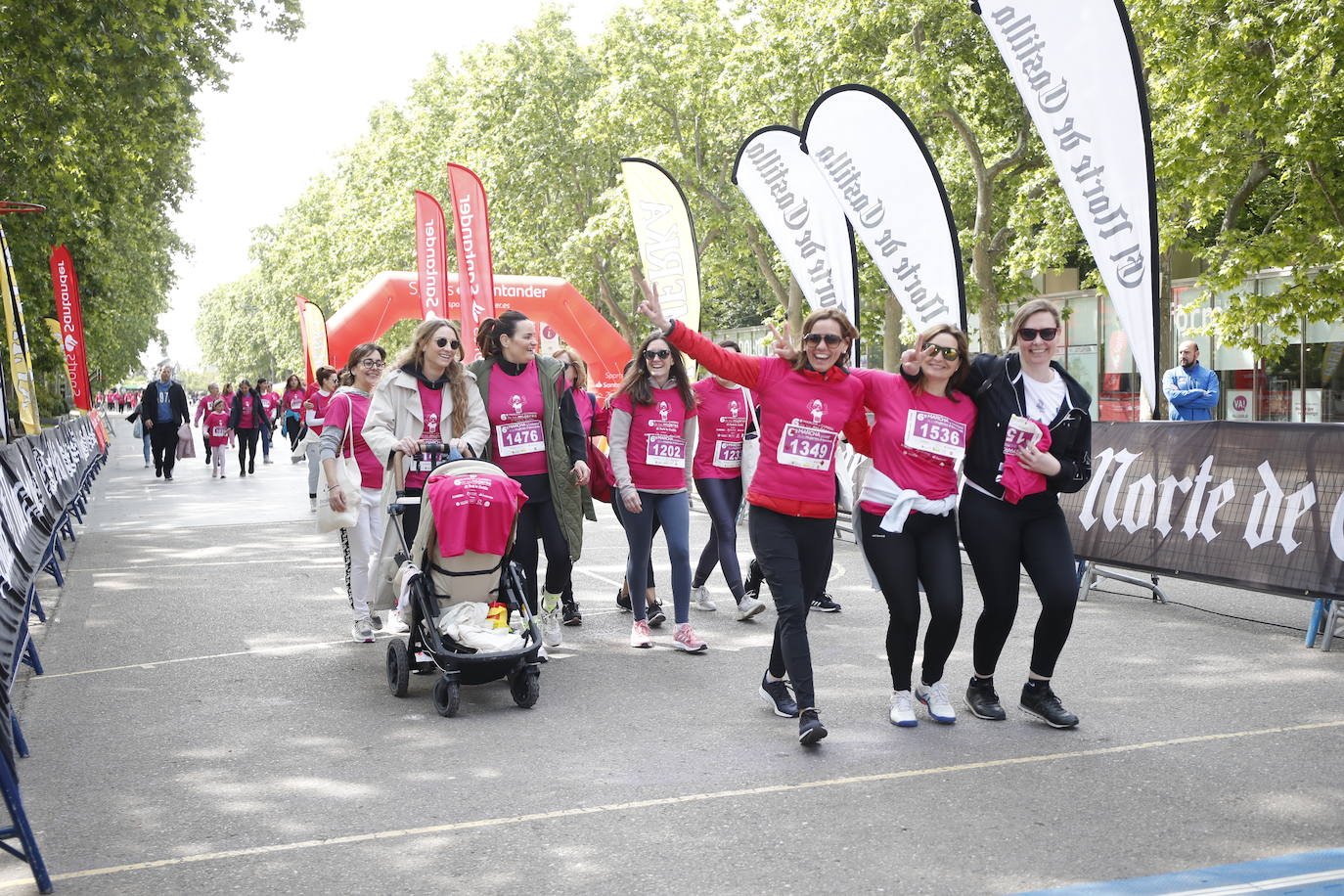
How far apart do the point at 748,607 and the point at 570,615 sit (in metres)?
1.19

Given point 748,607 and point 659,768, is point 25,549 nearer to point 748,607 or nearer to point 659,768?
point 748,607

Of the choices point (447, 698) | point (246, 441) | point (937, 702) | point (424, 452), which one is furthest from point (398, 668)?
point (246, 441)

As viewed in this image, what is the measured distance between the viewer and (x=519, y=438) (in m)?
7.38

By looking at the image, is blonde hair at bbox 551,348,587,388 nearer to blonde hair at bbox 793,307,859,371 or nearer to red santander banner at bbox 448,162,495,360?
blonde hair at bbox 793,307,859,371

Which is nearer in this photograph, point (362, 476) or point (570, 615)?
point (362, 476)

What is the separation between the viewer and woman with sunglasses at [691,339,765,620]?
8.73 metres

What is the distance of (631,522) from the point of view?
7883mm

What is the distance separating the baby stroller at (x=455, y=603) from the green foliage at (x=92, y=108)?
32.8 ft

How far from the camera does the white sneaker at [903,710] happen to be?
590 cm

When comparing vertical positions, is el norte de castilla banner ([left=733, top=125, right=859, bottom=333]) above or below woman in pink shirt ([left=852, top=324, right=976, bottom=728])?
above

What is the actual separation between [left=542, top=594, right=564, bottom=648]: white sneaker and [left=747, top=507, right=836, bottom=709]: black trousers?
2.35 meters

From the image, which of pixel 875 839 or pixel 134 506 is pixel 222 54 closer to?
pixel 134 506

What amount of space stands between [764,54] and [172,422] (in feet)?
46.1

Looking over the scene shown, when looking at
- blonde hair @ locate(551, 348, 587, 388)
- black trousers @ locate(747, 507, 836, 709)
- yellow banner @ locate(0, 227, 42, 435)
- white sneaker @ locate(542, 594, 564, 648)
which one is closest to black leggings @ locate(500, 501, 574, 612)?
white sneaker @ locate(542, 594, 564, 648)
